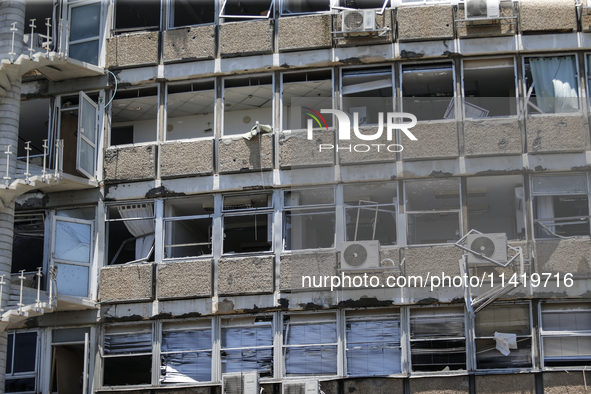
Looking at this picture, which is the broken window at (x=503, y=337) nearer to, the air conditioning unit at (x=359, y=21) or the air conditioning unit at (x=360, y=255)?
the air conditioning unit at (x=360, y=255)

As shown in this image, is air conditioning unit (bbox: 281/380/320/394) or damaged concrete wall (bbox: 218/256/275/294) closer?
air conditioning unit (bbox: 281/380/320/394)

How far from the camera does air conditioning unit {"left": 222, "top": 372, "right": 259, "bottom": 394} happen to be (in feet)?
58.0

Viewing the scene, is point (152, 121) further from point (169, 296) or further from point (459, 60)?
point (459, 60)

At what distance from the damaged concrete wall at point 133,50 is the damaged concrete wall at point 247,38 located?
158cm

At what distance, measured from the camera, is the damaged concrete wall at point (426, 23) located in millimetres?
19781

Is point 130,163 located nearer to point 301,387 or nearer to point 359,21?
point 359,21

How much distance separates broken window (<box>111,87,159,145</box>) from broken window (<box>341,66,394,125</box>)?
4287 mm

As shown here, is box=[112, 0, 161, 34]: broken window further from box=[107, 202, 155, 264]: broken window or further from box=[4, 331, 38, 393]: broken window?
box=[4, 331, 38, 393]: broken window

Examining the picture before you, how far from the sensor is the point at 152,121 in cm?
2147

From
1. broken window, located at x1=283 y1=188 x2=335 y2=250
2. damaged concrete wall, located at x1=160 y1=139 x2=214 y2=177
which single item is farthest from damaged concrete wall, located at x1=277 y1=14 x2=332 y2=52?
broken window, located at x1=283 y1=188 x2=335 y2=250

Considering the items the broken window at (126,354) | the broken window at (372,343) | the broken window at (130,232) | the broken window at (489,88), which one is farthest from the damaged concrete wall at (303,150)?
the broken window at (126,354)

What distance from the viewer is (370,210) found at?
19.5m

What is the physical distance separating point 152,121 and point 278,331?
592 centimetres

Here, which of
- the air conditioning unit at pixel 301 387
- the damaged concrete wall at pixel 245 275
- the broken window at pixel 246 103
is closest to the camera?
the air conditioning unit at pixel 301 387
